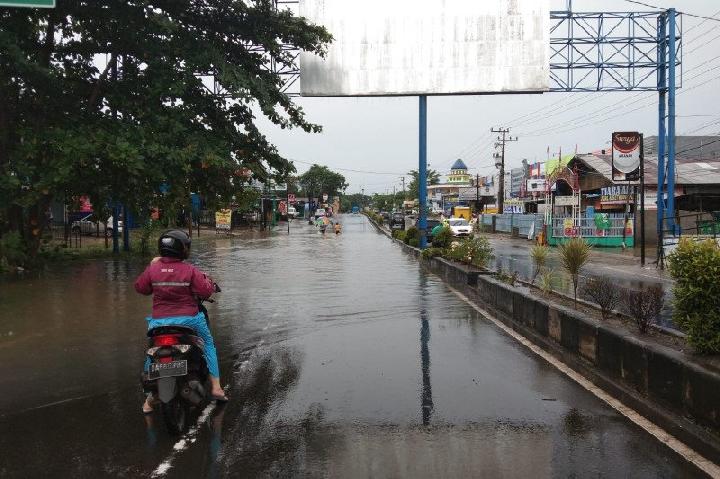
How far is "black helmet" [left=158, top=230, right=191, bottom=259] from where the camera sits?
5.04 meters

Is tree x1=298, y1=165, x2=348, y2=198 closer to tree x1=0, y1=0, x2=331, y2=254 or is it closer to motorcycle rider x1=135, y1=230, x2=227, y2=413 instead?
tree x1=0, y1=0, x2=331, y2=254

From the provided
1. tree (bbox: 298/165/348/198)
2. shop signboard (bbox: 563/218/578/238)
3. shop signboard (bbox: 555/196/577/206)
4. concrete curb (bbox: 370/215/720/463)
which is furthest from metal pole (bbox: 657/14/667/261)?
tree (bbox: 298/165/348/198)

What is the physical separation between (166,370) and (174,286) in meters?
0.69

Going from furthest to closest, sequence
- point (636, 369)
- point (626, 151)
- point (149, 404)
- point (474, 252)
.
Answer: point (626, 151) → point (474, 252) → point (636, 369) → point (149, 404)

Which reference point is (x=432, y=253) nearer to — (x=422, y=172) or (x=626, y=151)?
(x=422, y=172)

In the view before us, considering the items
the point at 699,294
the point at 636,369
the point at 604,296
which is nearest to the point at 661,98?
the point at 604,296

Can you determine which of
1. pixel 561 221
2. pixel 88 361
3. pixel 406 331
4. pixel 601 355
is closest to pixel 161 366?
pixel 88 361

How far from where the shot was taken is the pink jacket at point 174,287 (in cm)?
505

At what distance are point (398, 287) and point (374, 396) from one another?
875 centimetres

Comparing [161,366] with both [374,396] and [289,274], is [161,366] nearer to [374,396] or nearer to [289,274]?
[374,396]

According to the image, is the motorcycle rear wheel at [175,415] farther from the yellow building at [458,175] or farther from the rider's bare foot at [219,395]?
the yellow building at [458,175]

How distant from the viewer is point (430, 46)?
899 inches

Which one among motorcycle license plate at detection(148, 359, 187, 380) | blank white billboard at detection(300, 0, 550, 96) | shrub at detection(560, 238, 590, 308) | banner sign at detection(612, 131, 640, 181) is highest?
blank white billboard at detection(300, 0, 550, 96)

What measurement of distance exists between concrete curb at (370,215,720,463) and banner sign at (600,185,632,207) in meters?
28.7
